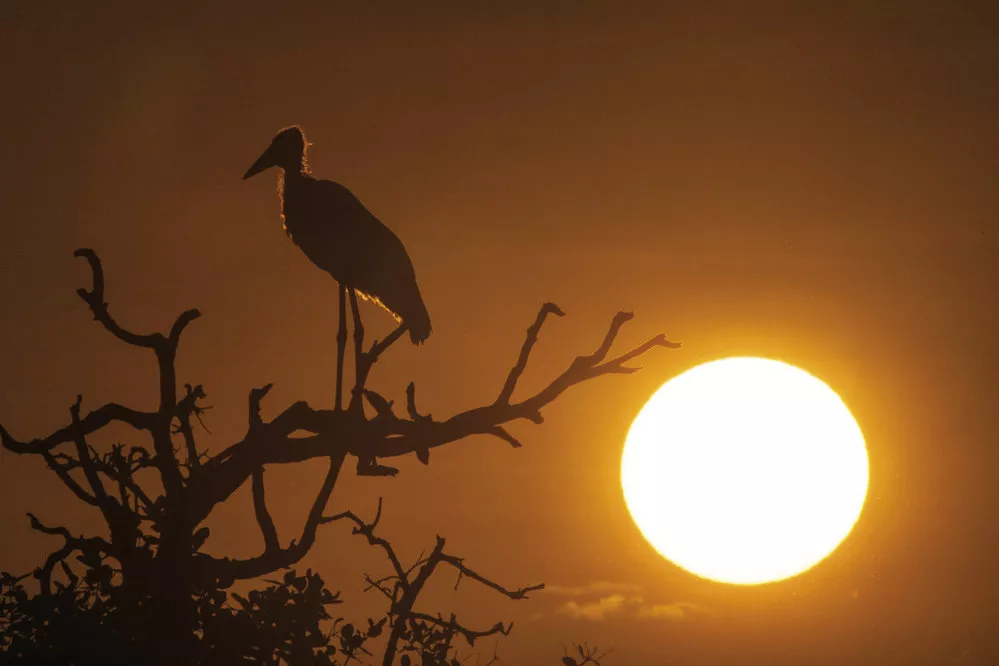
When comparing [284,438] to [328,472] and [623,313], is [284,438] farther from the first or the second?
[623,313]

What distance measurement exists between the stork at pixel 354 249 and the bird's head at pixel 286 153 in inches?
27.3

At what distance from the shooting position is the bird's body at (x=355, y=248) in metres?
12.7

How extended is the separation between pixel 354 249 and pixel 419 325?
1.07 m

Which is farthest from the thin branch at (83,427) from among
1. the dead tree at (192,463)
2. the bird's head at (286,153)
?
the bird's head at (286,153)

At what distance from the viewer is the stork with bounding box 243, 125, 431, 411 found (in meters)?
12.7

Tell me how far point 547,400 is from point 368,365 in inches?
60.2

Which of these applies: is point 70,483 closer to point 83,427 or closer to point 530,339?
point 83,427

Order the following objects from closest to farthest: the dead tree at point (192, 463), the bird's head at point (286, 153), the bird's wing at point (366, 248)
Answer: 1. the dead tree at point (192, 463)
2. the bird's wing at point (366, 248)
3. the bird's head at point (286, 153)

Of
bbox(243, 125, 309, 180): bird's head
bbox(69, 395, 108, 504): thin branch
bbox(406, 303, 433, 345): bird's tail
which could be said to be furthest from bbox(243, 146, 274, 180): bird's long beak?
bbox(69, 395, 108, 504): thin branch

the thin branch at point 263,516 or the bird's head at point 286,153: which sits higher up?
the bird's head at point 286,153

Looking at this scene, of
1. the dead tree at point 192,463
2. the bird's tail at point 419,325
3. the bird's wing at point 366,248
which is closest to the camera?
the dead tree at point 192,463

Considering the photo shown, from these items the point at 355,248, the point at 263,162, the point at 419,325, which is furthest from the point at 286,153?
the point at 419,325

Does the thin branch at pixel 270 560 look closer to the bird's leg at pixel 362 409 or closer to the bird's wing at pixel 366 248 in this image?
the bird's leg at pixel 362 409

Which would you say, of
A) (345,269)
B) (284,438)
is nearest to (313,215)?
(345,269)
